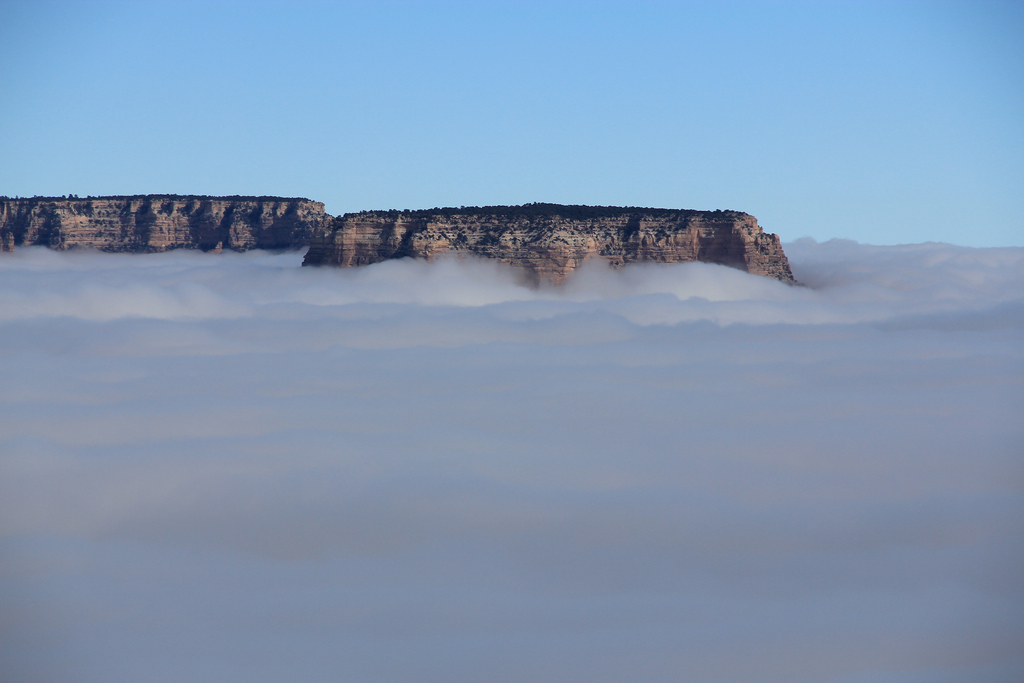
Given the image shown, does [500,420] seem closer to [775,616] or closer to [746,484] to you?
[746,484]

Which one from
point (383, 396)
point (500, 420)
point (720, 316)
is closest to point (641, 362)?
point (720, 316)

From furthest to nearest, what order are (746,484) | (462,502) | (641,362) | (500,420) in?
(641,362) → (500,420) → (746,484) → (462,502)

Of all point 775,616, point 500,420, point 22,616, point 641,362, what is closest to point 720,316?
point 641,362

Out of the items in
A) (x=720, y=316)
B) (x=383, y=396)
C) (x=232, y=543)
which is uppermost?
(x=720, y=316)

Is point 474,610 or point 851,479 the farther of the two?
point 851,479

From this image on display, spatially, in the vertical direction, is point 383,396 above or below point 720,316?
below

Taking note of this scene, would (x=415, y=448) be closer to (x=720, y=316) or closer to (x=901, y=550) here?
(x=720, y=316)

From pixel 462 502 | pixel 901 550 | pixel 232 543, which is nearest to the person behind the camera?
pixel 901 550
